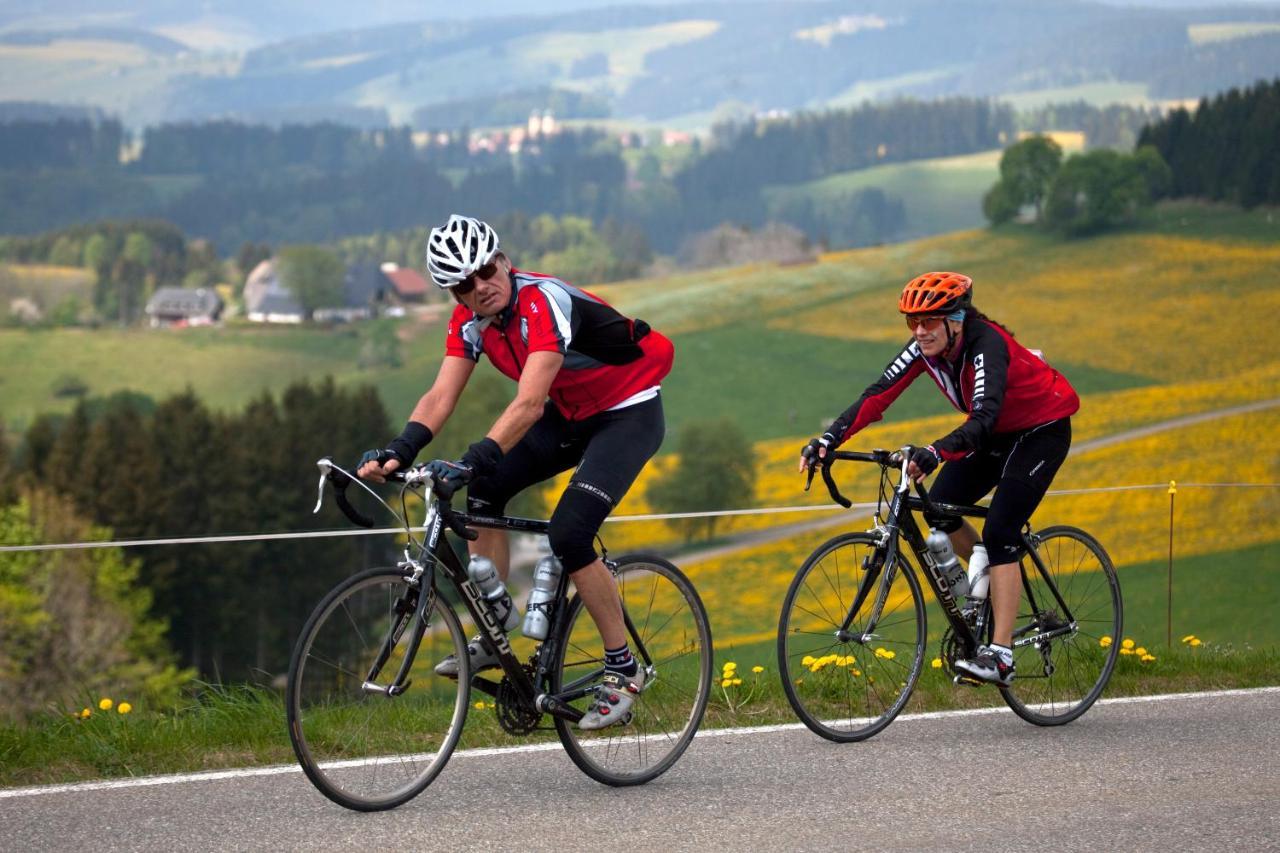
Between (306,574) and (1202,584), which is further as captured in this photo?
(306,574)

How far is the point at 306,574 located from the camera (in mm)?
69562

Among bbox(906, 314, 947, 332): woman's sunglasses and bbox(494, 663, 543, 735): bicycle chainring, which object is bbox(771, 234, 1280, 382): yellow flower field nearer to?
bbox(906, 314, 947, 332): woman's sunglasses

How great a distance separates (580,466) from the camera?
19.6ft

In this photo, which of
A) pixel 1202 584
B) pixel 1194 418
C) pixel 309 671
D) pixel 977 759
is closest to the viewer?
pixel 309 671

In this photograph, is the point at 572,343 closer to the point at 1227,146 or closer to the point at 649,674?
the point at 649,674

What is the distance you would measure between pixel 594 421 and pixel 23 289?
184053mm

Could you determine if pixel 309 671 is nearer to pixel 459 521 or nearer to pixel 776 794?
pixel 459 521

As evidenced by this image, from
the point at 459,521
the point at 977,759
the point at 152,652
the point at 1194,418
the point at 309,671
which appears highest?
the point at 459,521

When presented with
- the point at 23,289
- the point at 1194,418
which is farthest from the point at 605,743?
the point at 23,289

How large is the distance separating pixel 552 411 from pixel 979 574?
207cm

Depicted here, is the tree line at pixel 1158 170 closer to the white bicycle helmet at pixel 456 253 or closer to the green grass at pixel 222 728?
the green grass at pixel 222 728

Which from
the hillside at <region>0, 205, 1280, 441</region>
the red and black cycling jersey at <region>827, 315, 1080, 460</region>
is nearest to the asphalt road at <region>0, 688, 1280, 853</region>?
the red and black cycling jersey at <region>827, 315, 1080, 460</region>

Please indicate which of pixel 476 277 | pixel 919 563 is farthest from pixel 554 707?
pixel 919 563

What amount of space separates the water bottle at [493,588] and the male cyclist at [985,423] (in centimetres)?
147
